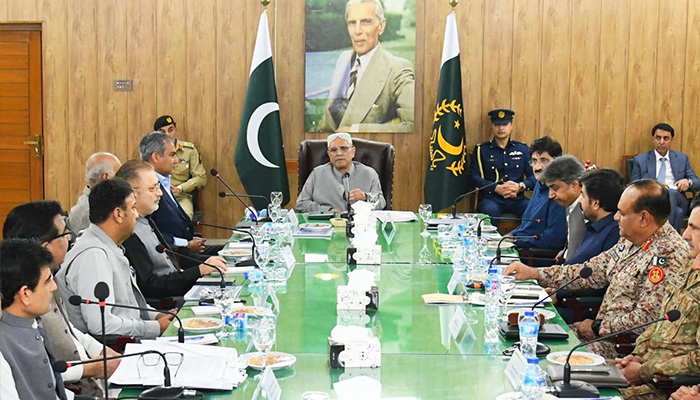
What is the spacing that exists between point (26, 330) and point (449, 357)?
4.06 ft

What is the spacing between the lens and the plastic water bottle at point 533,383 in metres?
2.20

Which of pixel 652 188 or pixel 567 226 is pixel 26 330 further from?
pixel 567 226

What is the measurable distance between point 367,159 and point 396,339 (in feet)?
12.4

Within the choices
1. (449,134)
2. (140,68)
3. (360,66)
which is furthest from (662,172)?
(140,68)

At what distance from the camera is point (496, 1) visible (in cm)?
761

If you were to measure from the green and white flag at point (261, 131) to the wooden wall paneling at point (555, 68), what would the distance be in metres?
2.26

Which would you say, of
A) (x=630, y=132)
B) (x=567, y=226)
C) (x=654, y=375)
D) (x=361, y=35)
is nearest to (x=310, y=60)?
(x=361, y=35)

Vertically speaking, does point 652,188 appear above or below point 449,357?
above

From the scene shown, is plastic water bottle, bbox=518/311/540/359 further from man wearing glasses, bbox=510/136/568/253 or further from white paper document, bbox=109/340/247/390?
man wearing glasses, bbox=510/136/568/253

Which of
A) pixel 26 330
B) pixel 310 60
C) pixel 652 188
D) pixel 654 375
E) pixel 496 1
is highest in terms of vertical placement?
pixel 496 1

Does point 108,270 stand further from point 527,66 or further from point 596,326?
point 527,66

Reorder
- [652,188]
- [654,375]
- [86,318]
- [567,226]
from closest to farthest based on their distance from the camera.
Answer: [654,375] < [86,318] < [652,188] < [567,226]

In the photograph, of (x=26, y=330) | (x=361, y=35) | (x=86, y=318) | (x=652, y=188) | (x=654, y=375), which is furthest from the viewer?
(x=361, y=35)

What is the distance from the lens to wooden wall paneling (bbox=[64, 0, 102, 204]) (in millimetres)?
7742
